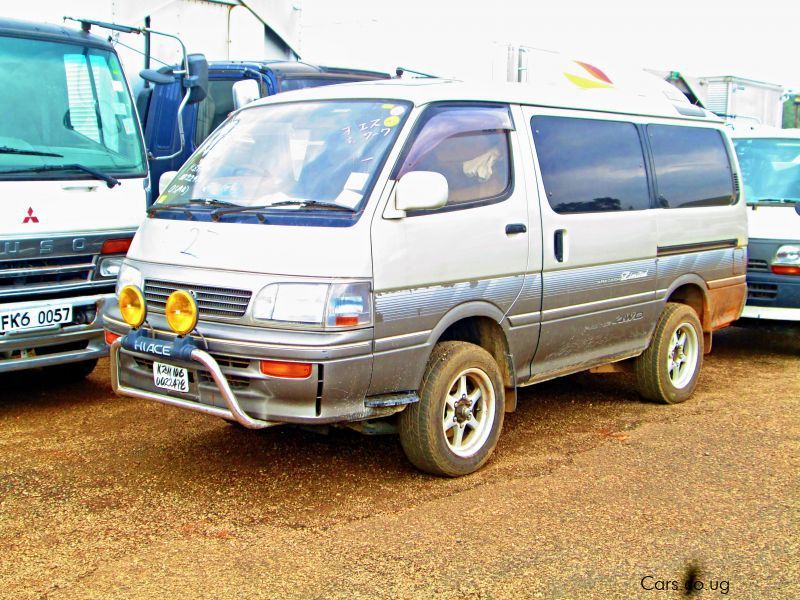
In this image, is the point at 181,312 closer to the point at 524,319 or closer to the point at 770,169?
the point at 524,319

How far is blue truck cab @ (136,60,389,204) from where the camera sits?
30.2 feet

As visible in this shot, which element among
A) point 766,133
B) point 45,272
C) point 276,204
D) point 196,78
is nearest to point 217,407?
point 276,204

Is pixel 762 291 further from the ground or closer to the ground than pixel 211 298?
closer to the ground

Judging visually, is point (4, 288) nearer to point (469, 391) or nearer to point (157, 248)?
point (157, 248)

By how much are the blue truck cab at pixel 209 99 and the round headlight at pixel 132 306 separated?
4.13 m

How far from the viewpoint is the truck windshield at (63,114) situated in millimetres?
6434

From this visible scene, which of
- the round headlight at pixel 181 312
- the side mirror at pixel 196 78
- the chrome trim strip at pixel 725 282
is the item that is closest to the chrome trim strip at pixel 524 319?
the round headlight at pixel 181 312

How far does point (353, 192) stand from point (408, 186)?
0.29m

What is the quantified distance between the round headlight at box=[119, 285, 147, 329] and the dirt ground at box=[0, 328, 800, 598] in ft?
2.84

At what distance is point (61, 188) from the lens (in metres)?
6.36

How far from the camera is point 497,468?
5.42 metres

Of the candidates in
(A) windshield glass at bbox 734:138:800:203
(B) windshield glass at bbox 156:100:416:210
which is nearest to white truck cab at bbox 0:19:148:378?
(B) windshield glass at bbox 156:100:416:210

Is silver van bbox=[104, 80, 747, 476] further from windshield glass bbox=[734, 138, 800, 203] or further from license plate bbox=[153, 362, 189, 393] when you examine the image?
windshield glass bbox=[734, 138, 800, 203]

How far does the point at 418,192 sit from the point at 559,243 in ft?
4.34
